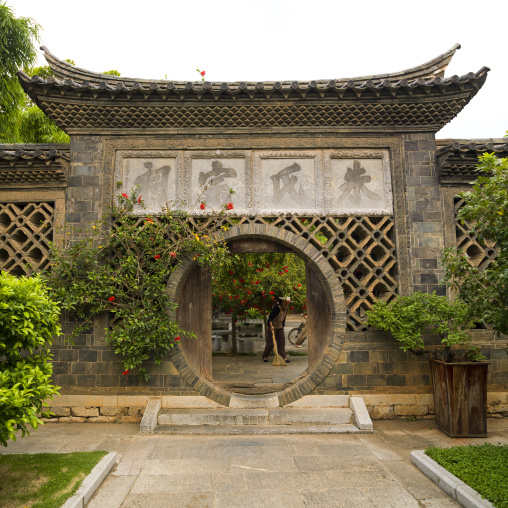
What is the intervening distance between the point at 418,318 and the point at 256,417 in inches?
107

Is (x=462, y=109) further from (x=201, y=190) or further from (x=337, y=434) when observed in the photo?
(x=337, y=434)

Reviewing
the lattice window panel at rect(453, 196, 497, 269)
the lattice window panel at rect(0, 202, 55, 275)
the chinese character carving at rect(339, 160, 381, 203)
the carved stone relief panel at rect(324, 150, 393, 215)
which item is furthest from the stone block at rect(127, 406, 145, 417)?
the lattice window panel at rect(453, 196, 497, 269)

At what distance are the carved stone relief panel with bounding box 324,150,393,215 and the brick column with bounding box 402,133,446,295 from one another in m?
0.37

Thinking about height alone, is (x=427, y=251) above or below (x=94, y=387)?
above

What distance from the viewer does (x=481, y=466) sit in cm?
393

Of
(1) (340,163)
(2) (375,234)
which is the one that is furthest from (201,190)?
(2) (375,234)

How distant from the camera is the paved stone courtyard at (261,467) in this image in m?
3.67

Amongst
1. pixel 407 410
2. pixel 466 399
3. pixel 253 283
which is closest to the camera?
pixel 466 399

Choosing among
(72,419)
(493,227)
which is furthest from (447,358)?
(72,419)

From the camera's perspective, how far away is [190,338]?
258 inches

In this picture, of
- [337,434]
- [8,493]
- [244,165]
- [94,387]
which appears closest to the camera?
[8,493]

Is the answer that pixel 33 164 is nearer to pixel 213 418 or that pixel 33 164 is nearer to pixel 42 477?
pixel 42 477

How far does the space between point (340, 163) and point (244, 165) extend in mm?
1581

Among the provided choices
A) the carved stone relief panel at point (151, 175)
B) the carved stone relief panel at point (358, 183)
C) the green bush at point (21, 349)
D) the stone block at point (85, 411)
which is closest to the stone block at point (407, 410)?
the carved stone relief panel at point (358, 183)
